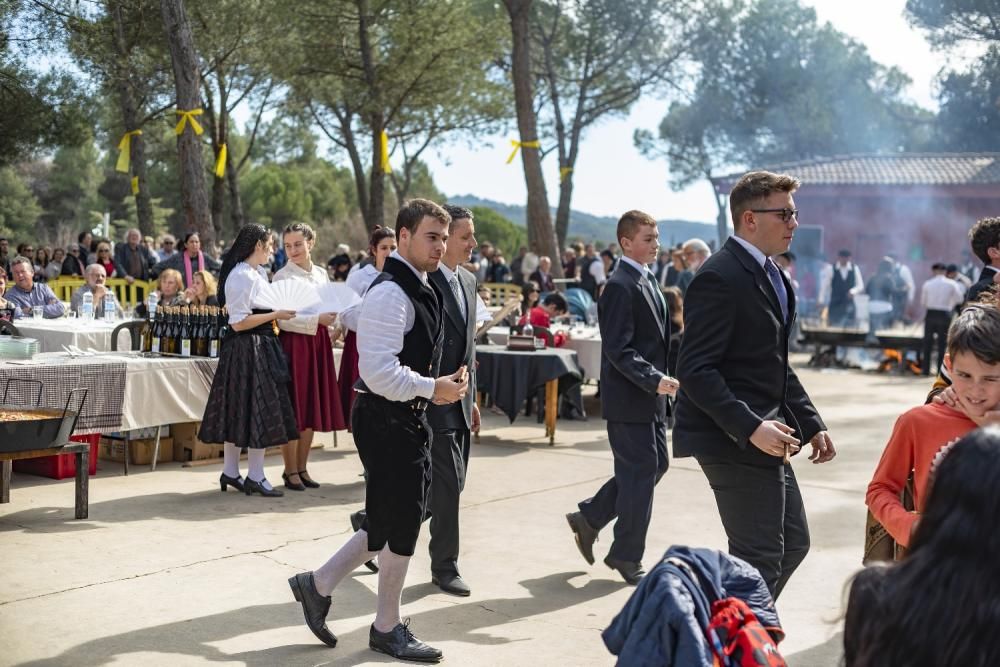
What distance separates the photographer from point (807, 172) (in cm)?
3155

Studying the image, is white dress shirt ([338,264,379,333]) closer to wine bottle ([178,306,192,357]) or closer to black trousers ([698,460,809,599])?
wine bottle ([178,306,192,357])

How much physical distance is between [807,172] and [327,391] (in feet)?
86.4

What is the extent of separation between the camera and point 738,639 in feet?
6.81

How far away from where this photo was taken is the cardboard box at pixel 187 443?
8.40 meters

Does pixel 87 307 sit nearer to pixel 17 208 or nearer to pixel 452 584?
pixel 452 584

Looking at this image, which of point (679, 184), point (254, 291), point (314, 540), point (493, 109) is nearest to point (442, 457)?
point (314, 540)

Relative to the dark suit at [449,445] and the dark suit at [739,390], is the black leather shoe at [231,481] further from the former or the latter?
the dark suit at [739,390]

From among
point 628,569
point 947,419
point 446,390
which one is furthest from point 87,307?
point 947,419

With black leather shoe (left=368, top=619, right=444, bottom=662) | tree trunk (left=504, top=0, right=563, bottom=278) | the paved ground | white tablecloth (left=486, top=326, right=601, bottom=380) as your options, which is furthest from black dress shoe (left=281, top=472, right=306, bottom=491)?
tree trunk (left=504, top=0, right=563, bottom=278)

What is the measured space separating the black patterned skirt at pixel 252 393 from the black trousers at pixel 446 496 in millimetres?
2154

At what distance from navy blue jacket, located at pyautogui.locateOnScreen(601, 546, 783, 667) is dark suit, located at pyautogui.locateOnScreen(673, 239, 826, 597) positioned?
1520mm

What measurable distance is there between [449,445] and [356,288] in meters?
2.44

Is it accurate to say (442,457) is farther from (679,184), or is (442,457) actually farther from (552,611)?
(679,184)

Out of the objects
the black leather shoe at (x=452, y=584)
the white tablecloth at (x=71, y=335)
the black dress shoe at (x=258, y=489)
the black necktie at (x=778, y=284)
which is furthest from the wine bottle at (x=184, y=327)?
the black necktie at (x=778, y=284)
